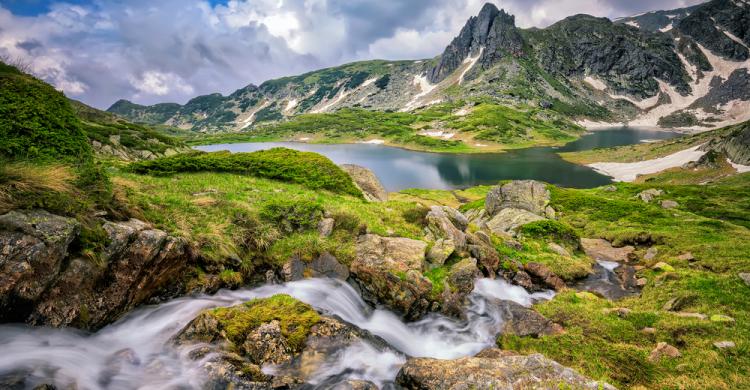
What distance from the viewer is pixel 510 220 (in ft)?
120

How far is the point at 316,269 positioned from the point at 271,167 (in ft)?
59.0

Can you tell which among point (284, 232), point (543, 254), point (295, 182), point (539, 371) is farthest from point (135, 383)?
point (543, 254)

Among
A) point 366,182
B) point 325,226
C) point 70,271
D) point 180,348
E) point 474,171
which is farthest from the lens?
point 474,171

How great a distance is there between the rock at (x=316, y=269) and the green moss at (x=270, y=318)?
10.5 feet

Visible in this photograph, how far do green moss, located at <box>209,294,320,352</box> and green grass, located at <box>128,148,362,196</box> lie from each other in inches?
733

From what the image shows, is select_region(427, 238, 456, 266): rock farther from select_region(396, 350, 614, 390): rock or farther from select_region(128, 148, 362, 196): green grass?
select_region(128, 148, 362, 196): green grass

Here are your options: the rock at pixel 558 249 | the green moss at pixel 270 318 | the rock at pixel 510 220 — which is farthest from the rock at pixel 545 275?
the green moss at pixel 270 318

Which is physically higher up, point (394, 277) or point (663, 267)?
point (394, 277)

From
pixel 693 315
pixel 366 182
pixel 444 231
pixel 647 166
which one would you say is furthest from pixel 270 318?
pixel 647 166

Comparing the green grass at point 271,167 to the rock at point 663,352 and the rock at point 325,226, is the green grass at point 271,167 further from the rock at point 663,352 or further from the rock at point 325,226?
the rock at point 663,352

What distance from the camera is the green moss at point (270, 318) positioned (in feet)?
34.2

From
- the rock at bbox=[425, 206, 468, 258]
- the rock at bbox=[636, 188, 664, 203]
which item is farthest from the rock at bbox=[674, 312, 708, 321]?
the rock at bbox=[636, 188, 664, 203]

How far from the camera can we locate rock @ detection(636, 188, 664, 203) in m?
60.9

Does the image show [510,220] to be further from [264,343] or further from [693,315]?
[264,343]
